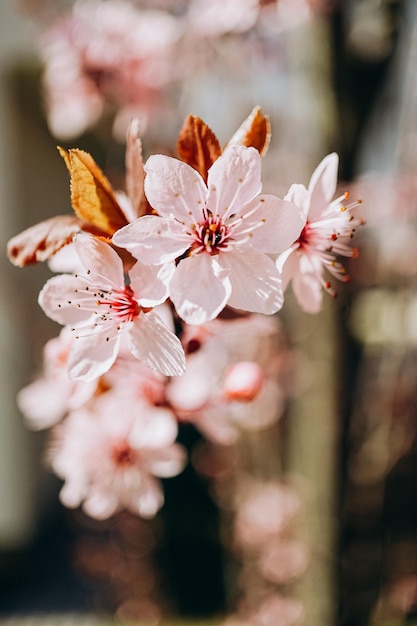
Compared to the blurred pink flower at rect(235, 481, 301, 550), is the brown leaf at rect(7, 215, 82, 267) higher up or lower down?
higher up

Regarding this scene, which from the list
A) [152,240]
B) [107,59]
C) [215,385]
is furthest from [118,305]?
[107,59]

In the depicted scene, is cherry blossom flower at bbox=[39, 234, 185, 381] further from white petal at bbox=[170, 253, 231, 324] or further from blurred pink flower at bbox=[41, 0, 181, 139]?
blurred pink flower at bbox=[41, 0, 181, 139]

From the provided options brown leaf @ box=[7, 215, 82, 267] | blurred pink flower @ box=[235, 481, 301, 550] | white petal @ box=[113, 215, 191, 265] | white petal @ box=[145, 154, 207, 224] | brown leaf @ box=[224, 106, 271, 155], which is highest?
brown leaf @ box=[224, 106, 271, 155]

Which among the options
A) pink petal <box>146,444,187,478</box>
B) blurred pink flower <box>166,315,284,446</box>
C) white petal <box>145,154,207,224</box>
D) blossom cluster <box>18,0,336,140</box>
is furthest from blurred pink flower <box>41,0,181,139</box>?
white petal <box>145,154,207,224</box>

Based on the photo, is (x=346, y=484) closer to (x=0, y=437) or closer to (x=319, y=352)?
(x=319, y=352)

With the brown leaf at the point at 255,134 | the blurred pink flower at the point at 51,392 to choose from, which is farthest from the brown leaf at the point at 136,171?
the blurred pink flower at the point at 51,392
